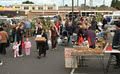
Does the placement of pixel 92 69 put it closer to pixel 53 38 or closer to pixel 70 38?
pixel 53 38

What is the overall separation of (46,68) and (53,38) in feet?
21.8

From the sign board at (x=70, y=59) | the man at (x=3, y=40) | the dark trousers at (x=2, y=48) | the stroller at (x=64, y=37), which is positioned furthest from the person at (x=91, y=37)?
the stroller at (x=64, y=37)

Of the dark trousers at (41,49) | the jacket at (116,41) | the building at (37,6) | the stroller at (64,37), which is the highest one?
the jacket at (116,41)

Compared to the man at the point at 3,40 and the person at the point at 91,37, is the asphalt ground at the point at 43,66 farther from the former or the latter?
the man at the point at 3,40

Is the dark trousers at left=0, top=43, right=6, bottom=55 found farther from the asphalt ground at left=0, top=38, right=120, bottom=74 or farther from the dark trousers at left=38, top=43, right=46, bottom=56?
the dark trousers at left=38, top=43, right=46, bottom=56

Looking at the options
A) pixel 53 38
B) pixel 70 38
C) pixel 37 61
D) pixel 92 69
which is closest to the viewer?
pixel 92 69

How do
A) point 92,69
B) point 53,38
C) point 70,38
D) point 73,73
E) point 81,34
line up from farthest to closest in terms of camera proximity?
point 70,38, point 53,38, point 81,34, point 92,69, point 73,73

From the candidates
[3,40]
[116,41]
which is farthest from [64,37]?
[116,41]

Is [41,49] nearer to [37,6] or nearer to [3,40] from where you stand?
[3,40]

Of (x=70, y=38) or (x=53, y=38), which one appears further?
(x=70, y=38)

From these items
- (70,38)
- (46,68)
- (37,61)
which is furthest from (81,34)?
(70,38)

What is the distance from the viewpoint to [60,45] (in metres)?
21.6

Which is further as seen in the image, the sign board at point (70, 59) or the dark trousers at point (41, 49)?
the dark trousers at point (41, 49)

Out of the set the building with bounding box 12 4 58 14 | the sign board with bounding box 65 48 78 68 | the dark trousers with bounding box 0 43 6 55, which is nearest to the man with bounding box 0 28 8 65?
the dark trousers with bounding box 0 43 6 55
